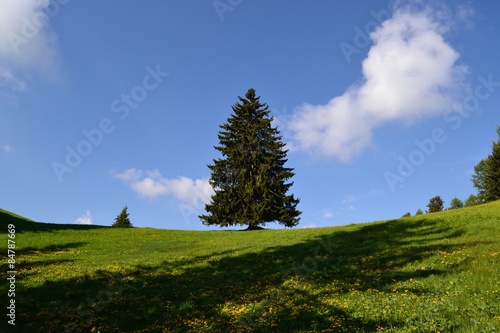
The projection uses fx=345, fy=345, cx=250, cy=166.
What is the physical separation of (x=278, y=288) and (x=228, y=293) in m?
2.12

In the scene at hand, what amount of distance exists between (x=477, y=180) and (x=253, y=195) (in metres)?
72.7

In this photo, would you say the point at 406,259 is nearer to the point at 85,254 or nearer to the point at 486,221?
the point at 486,221

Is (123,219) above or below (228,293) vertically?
above

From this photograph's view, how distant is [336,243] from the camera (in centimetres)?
2575

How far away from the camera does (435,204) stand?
113312 mm

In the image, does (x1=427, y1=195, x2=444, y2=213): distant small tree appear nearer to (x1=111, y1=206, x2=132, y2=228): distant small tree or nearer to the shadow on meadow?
(x1=111, y1=206, x2=132, y2=228): distant small tree

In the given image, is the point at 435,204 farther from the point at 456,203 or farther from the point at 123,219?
the point at 123,219

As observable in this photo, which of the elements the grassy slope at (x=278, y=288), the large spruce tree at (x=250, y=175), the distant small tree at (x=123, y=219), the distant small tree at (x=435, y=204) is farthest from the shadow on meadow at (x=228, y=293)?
the distant small tree at (x=435, y=204)

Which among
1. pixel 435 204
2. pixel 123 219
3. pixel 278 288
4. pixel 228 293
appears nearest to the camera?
pixel 278 288

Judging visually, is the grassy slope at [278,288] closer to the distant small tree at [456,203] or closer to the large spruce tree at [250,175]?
the large spruce tree at [250,175]

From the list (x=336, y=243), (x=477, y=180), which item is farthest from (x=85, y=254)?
(x=477, y=180)

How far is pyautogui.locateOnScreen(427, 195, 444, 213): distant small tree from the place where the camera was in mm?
111631

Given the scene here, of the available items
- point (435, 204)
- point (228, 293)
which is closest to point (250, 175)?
point (228, 293)

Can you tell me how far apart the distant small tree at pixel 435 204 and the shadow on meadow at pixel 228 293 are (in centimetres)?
10261
